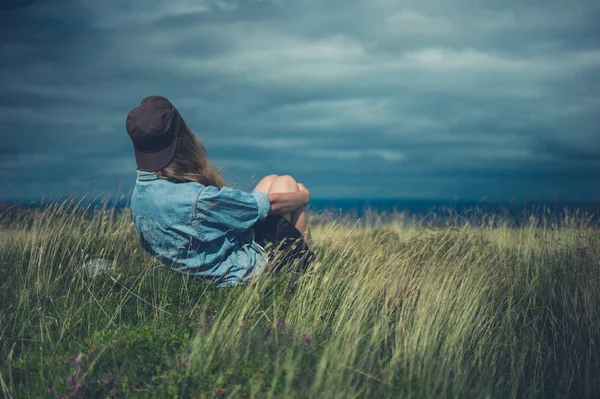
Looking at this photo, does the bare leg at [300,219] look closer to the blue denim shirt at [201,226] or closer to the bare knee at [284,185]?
the bare knee at [284,185]

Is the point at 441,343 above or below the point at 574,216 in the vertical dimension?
below

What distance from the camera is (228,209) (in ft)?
12.8

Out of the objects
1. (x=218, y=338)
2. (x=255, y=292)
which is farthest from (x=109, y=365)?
Result: (x=255, y=292)

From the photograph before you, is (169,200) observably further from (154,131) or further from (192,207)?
(154,131)

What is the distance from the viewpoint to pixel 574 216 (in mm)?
7273

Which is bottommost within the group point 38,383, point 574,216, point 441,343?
point 38,383

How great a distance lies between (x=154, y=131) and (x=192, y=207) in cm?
62

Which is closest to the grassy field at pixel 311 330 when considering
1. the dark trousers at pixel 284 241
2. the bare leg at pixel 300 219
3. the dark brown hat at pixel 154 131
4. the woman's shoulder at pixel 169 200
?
the dark trousers at pixel 284 241

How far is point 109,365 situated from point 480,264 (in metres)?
3.33

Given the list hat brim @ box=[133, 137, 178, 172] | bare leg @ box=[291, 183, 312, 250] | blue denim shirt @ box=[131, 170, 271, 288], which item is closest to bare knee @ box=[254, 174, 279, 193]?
bare leg @ box=[291, 183, 312, 250]

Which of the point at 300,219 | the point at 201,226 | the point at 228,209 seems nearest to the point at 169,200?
the point at 201,226

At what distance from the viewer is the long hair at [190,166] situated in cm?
397

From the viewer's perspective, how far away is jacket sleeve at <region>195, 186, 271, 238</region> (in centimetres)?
385

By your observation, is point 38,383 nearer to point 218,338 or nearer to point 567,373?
point 218,338
